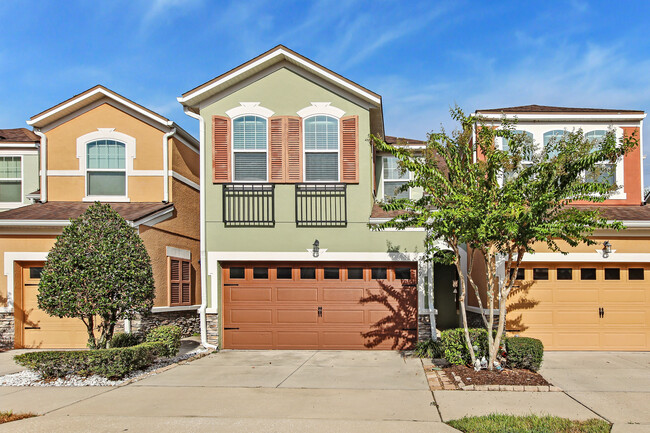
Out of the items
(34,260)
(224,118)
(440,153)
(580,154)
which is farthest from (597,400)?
(34,260)

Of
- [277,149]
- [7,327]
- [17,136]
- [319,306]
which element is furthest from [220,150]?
[17,136]

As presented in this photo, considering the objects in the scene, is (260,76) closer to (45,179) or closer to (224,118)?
(224,118)

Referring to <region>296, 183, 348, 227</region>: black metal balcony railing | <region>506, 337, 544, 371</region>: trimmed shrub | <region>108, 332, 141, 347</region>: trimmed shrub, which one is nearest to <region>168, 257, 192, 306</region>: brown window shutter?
<region>108, 332, 141, 347</region>: trimmed shrub

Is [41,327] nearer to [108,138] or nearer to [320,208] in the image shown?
[108,138]

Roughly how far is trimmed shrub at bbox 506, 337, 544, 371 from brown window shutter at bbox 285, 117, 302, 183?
6262mm

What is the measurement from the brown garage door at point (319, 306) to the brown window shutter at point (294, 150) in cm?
222

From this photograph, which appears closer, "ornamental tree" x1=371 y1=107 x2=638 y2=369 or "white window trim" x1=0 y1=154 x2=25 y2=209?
"ornamental tree" x1=371 y1=107 x2=638 y2=369

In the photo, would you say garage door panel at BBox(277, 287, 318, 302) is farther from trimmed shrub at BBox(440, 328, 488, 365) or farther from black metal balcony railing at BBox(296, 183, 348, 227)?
→ trimmed shrub at BBox(440, 328, 488, 365)

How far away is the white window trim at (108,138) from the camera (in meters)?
15.0

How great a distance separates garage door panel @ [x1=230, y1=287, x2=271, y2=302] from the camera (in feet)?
44.8

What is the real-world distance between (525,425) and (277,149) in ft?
28.6

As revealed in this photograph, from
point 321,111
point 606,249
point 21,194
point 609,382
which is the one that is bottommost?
point 609,382

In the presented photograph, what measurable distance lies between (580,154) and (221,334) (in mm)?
8944

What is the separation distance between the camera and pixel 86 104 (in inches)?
594
